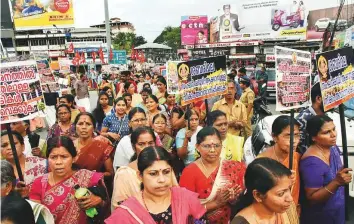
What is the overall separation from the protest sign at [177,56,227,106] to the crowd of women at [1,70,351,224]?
0.33 m

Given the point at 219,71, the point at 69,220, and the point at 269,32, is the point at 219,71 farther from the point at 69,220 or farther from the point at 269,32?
the point at 269,32

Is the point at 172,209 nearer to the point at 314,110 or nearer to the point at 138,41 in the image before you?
the point at 314,110

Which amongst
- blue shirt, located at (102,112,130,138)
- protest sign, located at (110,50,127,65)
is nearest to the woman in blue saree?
blue shirt, located at (102,112,130,138)

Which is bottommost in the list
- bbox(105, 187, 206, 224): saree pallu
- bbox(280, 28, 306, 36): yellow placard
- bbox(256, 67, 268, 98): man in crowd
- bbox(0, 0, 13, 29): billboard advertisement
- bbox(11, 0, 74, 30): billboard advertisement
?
bbox(256, 67, 268, 98): man in crowd

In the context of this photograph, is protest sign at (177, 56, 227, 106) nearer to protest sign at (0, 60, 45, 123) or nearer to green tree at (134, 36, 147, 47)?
protest sign at (0, 60, 45, 123)

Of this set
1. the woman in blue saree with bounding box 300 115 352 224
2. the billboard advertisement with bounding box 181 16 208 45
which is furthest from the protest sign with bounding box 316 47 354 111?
the billboard advertisement with bounding box 181 16 208 45

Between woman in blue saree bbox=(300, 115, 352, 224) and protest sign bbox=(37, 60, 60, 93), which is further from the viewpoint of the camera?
protest sign bbox=(37, 60, 60, 93)

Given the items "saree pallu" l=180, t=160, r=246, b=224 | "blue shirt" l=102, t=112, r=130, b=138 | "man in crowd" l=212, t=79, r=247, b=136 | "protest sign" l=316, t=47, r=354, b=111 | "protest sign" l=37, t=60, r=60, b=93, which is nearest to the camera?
"saree pallu" l=180, t=160, r=246, b=224

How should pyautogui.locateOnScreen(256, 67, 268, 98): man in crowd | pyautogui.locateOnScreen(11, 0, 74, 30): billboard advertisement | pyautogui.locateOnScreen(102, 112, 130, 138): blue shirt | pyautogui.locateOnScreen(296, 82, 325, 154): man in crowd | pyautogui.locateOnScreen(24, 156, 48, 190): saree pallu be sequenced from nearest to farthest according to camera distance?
pyautogui.locateOnScreen(24, 156, 48, 190): saree pallu < pyautogui.locateOnScreen(296, 82, 325, 154): man in crowd < pyautogui.locateOnScreen(102, 112, 130, 138): blue shirt < pyautogui.locateOnScreen(256, 67, 268, 98): man in crowd < pyautogui.locateOnScreen(11, 0, 74, 30): billboard advertisement

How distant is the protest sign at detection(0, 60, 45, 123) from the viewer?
2713 millimetres

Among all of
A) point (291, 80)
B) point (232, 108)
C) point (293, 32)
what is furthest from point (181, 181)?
point (293, 32)

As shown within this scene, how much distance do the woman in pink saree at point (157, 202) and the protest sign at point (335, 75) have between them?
1.45 metres

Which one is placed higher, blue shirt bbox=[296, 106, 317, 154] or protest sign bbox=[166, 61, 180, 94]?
protest sign bbox=[166, 61, 180, 94]

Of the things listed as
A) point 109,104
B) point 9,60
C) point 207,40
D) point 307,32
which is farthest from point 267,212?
point 207,40
